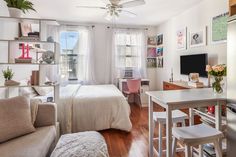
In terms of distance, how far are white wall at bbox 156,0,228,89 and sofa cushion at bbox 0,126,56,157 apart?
298 cm

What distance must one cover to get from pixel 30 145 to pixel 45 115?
0.60 meters

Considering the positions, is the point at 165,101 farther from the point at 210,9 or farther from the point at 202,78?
the point at 210,9

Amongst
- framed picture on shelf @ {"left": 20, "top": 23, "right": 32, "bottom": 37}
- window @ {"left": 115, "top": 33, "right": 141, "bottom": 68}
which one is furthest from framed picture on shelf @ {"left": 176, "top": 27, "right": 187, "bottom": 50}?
framed picture on shelf @ {"left": 20, "top": 23, "right": 32, "bottom": 37}

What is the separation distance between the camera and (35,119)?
207 cm

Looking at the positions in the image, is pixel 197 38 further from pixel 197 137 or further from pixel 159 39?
pixel 197 137

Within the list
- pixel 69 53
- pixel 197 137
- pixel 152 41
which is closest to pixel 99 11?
pixel 69 53

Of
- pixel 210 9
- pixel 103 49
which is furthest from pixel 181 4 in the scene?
pixel 103 49

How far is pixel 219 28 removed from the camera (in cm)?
302

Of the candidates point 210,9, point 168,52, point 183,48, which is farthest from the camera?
point 168,52

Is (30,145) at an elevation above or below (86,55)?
below

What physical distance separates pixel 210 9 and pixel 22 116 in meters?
3.55

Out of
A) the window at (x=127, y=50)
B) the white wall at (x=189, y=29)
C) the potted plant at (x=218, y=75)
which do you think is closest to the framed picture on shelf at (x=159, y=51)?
the white wall at (x=189, y=29)

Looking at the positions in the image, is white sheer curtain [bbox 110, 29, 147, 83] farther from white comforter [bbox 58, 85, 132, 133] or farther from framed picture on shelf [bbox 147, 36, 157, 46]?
white comforter [bbox 58, 85, 132, 133]

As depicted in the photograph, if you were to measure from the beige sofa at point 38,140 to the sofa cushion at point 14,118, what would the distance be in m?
0.06
